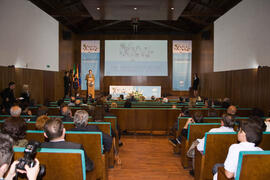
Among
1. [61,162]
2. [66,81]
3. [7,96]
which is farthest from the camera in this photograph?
[66,81]

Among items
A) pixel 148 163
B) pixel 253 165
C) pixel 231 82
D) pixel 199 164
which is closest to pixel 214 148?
pixel 199 164

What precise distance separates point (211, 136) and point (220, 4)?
9.54 m

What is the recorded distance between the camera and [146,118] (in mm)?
5824

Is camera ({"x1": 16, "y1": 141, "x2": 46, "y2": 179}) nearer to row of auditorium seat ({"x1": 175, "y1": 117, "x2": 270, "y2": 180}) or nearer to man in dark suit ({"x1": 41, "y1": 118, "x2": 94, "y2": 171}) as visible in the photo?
man in dark suit ({"x1": 41, "y1": 118, "x2": 94, "y2": 171})

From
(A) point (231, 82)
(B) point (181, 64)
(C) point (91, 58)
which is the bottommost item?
(A) point (231, 82)

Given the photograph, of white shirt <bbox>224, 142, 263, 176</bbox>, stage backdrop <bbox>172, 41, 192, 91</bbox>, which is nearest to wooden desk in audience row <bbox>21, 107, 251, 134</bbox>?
white shirt <bbox>224, 142, 263, 176</bbox>

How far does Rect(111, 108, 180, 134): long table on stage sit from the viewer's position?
5797 millimetres

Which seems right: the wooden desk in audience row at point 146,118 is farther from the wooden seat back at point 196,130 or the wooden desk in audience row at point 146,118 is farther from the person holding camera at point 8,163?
the person holding camera at point 8,163

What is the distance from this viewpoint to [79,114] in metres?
2.70

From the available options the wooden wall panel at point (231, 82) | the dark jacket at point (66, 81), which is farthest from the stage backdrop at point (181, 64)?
the dark jacket at point (66, 81)

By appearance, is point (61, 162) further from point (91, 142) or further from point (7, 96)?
point (7, 96)

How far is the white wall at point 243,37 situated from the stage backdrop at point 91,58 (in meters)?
7.72

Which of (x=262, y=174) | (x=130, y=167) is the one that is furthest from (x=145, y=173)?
(x=262, y=174)

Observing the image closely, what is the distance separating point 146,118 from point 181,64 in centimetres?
1002
